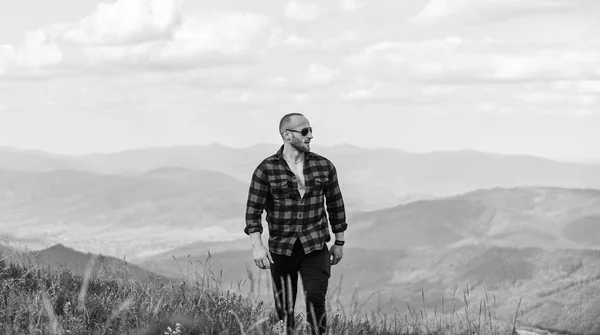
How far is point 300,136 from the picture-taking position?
7.56 metres

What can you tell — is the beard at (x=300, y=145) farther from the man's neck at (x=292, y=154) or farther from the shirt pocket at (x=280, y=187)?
the shirt pocket at (x=280, y=187)

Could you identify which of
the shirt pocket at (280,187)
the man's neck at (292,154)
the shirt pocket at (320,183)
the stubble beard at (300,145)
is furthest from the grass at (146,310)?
the stubble beard at (300,145)

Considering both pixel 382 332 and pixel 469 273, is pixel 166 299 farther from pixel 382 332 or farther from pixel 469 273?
pixel 469 273

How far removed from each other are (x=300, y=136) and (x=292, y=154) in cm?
27

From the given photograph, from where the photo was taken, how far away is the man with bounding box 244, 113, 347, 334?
24.9 ft

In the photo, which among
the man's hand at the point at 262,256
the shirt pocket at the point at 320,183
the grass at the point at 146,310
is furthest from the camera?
the shirt pocket at the point at 320,183

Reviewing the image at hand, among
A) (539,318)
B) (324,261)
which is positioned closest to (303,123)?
(324,261)

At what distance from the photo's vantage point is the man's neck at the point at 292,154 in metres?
7.75

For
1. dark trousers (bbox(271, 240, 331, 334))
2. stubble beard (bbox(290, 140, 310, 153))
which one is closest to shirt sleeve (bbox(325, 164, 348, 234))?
dark trousers (bbox(271, 240, 331, 334))

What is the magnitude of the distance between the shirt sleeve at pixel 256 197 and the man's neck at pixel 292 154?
29 centimetres

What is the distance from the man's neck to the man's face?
0.12 meters

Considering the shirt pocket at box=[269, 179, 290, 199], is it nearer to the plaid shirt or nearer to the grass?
the plaid shirt

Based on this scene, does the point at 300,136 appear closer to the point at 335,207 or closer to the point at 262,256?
the point at 335,207

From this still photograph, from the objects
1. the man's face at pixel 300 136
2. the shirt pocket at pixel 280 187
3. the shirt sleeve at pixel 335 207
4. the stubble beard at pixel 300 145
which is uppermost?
the man's face at pixel 300 136
